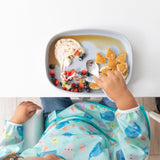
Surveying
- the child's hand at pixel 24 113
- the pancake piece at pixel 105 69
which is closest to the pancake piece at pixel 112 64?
the pancake piece at pixel 105 69

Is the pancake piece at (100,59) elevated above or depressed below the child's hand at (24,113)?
above

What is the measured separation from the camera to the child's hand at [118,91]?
2.16ft

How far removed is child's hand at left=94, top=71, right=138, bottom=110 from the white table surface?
11 cm

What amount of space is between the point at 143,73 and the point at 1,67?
0.55 meters

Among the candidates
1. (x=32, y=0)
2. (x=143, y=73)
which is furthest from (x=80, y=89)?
(x=32, y=0)

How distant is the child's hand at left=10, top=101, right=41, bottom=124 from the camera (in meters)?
0.82

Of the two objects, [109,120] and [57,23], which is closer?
[57,23]

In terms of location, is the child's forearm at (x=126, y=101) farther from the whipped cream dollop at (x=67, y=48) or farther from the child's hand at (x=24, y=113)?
the child's hand at (x=24, y=113)

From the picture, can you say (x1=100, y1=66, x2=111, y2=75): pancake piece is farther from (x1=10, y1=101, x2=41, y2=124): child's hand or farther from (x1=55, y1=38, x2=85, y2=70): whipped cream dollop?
(x1=10, y1=101, x2=41, y2=124): child's hand

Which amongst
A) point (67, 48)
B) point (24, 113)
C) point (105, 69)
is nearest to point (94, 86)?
point (105, 69)

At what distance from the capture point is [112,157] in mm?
717

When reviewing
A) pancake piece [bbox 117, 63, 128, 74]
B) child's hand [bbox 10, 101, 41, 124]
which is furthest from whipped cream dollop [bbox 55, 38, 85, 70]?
child's hand [bbox 10, 101, 41, 124]

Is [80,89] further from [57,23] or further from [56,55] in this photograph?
[57,23]

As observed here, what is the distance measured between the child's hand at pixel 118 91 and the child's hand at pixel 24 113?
1.20 feet
